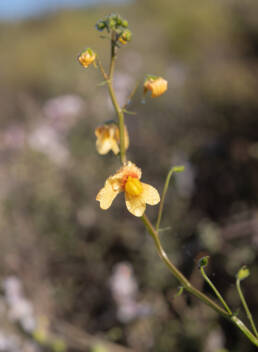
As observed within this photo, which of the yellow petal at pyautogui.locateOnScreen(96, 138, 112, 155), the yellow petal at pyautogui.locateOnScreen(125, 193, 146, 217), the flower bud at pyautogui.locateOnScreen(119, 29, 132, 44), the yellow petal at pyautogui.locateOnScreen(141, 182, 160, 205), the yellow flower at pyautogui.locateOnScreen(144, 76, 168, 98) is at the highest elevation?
the flower bud at pyautogui.locateOnScreen(119, 29, 132, 44)

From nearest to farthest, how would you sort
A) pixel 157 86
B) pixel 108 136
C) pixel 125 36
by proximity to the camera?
pixel 125 36 → pixel 157 86 → pixel 108 136

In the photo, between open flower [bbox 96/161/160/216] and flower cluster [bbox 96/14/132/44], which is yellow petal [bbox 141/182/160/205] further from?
flower cluster [bbox 96/14/132/44]

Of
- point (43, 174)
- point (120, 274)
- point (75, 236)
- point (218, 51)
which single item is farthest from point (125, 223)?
point (218, 51)

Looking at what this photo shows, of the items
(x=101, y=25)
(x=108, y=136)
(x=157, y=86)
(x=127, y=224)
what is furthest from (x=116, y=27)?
(x=127, y=224)

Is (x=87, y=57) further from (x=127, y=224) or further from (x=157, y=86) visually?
(x=127, y=224)

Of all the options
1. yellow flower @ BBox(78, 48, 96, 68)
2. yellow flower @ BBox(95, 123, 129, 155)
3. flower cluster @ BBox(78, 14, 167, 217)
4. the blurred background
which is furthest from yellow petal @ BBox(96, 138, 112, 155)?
the blurred background

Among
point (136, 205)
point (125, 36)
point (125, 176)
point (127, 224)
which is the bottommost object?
point (136, 205)

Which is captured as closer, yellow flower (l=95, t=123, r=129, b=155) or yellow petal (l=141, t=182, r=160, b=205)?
yellow petal (l=141, t=182, r=160, b=205)

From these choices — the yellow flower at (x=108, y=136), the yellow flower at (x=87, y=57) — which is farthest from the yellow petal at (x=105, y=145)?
the yellow flower at (x=87, y=57)

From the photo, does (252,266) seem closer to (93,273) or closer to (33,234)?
(93,273)
